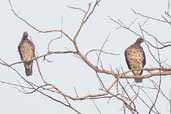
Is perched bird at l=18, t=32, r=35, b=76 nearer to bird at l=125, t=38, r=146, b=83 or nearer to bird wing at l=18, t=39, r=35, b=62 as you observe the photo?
bird wing at l=18, t=39, r=35, b=62

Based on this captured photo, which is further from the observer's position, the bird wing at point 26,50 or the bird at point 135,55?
the bird wing at point 26,50

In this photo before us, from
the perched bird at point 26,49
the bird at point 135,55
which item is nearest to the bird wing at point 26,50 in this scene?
the perched bird at point 26,49

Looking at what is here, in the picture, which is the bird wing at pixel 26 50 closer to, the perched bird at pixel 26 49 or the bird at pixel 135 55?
the perched bird at pixel 26 49

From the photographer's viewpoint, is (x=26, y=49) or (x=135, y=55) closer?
(x=135, y=55)

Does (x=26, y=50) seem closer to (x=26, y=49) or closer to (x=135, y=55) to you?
(x=26, y=49)

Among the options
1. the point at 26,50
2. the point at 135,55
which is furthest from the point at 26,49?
the point at 135,55

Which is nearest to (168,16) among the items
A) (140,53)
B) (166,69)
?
(166,69)

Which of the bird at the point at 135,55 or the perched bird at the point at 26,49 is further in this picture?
the perched bird at the point at 26,49

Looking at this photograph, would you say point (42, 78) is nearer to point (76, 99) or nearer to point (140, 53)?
point (76, 99)

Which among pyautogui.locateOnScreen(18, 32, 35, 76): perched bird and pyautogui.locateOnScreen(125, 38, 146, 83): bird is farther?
pyautogui.locateOnScreen(18, 32, 35, 76): perched bird

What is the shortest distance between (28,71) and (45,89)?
24.6 feet

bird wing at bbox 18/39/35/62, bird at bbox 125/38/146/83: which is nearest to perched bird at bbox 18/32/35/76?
bird wing at bbox 18/39/35/62

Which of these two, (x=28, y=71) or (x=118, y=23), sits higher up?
(x=118, y=23)

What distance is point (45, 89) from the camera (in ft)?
17.0
